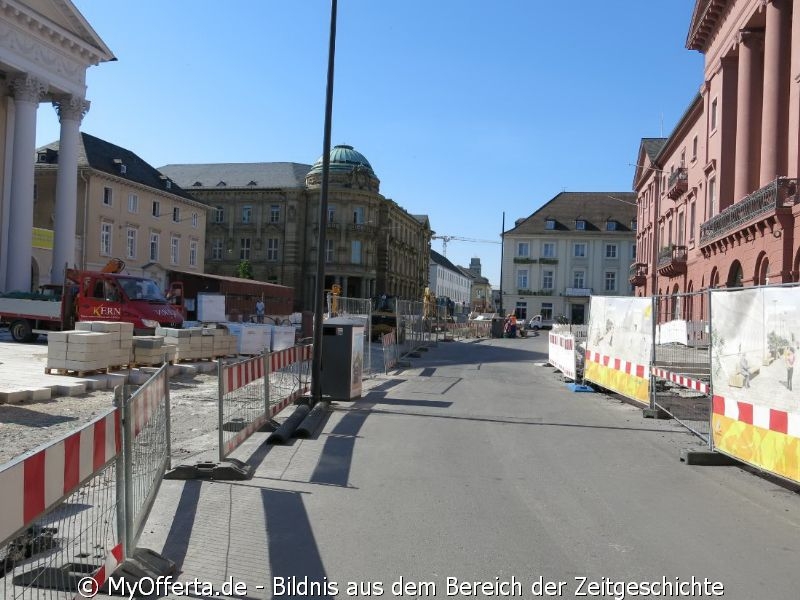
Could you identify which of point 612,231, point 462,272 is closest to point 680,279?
point 612,231

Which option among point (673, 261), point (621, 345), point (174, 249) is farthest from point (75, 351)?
point (174, 249)

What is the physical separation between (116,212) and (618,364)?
44.6m

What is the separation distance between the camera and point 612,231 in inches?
3396

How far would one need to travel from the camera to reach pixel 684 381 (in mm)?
10531

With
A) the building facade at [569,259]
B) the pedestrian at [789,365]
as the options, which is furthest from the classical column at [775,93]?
the building facade at [569,259]

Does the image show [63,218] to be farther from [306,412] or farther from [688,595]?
[688,595]

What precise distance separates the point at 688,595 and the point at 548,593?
2.98 ft

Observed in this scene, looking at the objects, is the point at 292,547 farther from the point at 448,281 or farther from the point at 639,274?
the point at 448,281

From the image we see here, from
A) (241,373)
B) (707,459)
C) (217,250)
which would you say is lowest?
(707,459)

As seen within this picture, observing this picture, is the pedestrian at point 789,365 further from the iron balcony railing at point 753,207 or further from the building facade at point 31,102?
the building facade at point 31,102

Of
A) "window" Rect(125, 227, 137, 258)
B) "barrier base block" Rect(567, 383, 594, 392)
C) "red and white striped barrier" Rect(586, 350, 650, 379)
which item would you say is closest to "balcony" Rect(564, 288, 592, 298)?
"window" Rect(125, 227, 137, 258)

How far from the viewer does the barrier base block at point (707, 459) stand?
898 cm

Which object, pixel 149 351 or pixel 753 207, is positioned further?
pixel 753 207

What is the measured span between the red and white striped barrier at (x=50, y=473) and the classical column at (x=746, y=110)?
29.5 m
